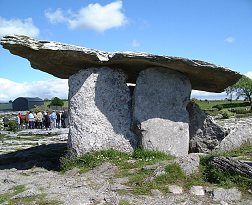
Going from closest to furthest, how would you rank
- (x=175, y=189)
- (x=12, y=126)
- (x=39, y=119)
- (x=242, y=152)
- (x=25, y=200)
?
1. (x=25, y=200)
2. (x=175, y=189)
3. (x=242, y=152)
4. (x=12, y=126)
5. (x=39, y=119)

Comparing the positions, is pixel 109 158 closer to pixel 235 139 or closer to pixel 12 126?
pixel 235 139

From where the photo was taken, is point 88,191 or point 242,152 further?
point 242,152

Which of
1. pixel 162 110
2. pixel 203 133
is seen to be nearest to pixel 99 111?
pixel 162 110

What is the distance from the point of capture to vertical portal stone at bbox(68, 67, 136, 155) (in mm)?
13266

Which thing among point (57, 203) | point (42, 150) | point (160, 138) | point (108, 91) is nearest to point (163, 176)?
point (57, 203)

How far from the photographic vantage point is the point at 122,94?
14148mm

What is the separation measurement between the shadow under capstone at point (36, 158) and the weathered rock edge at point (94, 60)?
136 inches

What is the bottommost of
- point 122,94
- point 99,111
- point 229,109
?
point 229,109

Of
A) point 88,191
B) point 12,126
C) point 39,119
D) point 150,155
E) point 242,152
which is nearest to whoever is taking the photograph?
point 88,191

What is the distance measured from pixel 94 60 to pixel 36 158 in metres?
4.65

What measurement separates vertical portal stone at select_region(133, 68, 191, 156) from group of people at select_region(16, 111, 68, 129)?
21.3 metres

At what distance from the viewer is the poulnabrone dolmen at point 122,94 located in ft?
43.2

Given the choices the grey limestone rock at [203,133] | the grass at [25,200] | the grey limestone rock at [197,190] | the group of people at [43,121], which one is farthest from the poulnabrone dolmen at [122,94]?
the group of people at [43,121]

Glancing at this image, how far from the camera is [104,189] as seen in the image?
31.6ft
